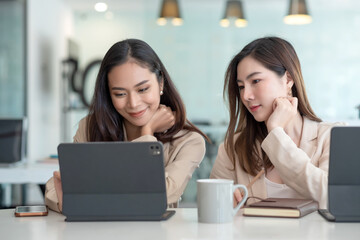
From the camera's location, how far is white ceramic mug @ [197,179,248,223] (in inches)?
53.7

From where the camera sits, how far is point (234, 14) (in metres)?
5.52

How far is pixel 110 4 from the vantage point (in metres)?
5.79

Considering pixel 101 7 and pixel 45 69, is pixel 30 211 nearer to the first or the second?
pixel 45 69

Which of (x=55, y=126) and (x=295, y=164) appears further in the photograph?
(x=55, y=126)

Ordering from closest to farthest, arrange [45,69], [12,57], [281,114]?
[281,114] < [12,57] < [45,69]

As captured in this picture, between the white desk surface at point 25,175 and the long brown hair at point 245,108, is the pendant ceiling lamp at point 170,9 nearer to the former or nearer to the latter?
the white desk surface at point 25,175

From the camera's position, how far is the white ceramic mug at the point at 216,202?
136 centimetres

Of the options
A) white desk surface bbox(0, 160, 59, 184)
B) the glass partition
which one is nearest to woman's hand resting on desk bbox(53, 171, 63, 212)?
white desk surface bbox(0, 160, 59, 184)

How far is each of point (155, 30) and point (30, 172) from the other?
8.35ft

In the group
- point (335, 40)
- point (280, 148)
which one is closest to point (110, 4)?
point (335, 40)

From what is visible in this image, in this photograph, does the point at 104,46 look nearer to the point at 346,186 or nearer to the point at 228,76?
the point at 228,76

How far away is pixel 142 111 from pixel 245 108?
382 millimetres

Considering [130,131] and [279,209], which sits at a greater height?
[130,131]

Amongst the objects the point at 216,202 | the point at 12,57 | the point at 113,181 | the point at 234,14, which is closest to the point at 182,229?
the point at 216,202
